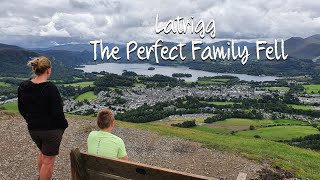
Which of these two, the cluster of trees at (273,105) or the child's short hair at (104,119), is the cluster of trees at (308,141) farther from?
the child's short hair at (104,119)

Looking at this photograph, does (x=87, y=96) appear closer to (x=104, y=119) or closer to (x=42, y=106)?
(x=42, y=106)

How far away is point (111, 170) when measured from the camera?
17.7 feet

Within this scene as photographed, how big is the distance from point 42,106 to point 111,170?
9.93ft

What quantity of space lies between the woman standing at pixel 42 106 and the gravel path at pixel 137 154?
18.7ft

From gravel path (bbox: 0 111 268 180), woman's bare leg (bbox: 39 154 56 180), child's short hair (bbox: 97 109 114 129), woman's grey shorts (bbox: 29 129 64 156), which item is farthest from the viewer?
gravel path (bbox: 0 111 268 180)

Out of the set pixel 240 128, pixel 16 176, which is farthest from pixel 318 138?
pixel 16 176

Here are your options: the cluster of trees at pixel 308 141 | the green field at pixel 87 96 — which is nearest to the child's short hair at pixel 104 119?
the cluster of trees at pixel 308 141

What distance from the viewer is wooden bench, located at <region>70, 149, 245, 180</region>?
4.92 metres

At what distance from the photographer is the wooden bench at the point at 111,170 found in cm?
492

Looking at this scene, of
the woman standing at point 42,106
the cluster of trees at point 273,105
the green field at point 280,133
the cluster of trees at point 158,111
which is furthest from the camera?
the cluster of trees at point 273,105

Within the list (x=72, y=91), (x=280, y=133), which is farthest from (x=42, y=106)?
(x=72, y=91)

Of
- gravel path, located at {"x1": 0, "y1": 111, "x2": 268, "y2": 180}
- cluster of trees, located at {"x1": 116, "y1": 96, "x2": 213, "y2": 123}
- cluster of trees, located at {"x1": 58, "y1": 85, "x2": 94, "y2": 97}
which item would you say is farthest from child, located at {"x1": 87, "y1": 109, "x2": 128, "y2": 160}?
cluster of trees, located at {"x1": 58, "y1": 85, "x2": 94, "y2": 97}

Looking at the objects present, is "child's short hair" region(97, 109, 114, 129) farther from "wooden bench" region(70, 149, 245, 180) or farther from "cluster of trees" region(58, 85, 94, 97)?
"cluster of trees" region(58, 85, 94, 97)

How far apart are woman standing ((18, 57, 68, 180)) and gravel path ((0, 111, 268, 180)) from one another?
18.7 ft
